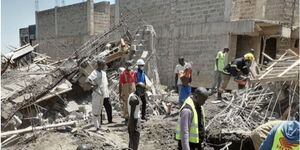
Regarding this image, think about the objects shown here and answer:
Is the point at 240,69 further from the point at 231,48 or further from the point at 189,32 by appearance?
the point at 189,32

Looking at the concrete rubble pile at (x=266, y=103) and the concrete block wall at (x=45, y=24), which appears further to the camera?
the concrete block wall at (x=45, y=24)

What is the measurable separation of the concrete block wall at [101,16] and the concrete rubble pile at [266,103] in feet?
46.8

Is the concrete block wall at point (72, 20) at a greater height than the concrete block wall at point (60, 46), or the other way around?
the concrete block wall at point (72, 20)

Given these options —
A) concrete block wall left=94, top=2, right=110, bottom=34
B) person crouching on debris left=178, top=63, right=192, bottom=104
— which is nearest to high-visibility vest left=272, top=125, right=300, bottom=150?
person crouching on debris left=178, top=63, right=192, bottom=104

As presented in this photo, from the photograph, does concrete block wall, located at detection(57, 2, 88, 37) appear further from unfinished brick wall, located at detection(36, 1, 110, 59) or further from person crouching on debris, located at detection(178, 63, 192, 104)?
person crouching on debris, located at detection(178, 63, 192, 104)

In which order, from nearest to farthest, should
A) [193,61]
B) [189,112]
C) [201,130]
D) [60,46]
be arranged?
1. [189,112]
2. [201,130]
3. [193,61]
4. [60,46]

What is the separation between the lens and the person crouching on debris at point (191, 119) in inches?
144

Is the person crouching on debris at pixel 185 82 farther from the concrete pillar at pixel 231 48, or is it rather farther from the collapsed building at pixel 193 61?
the concrete pillar at pixel 231 48

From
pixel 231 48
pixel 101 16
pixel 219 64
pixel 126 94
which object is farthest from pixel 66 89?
pixel 101 16

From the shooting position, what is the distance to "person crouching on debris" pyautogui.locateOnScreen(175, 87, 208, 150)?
366cm

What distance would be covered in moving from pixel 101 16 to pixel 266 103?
1542 cm

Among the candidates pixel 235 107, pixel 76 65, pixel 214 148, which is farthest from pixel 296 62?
pixel 76 65

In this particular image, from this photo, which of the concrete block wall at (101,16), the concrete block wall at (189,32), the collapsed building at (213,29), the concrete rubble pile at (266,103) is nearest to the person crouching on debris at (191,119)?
the concrete rubble pile at (266,103)

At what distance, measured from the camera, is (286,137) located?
8.14 feet
